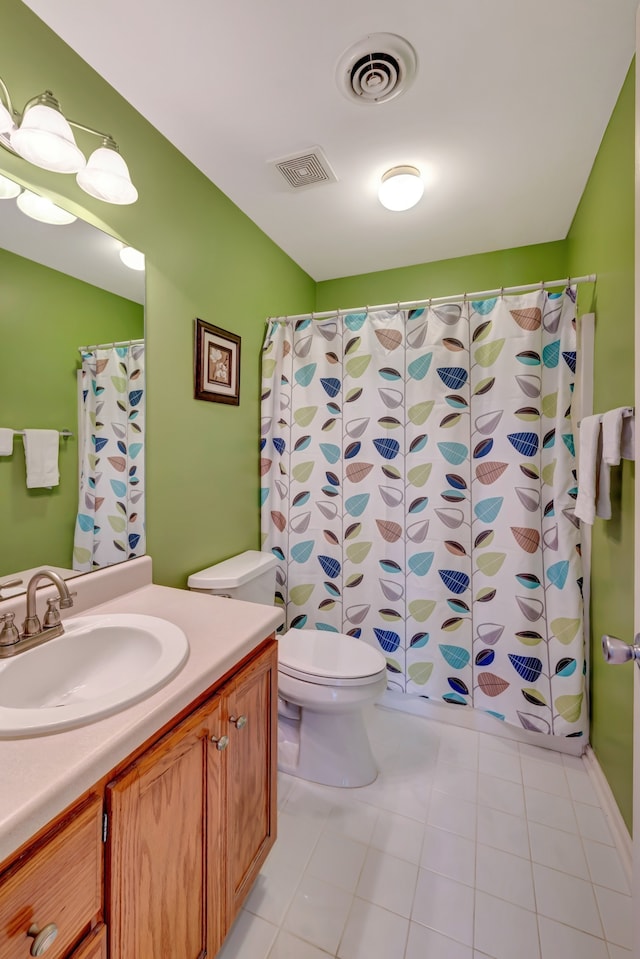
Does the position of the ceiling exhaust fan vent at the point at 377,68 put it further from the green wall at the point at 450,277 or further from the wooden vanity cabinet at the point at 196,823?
the wooden vanity cabinet at the point at 196,823

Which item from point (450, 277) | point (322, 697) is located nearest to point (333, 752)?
point (322, 697)

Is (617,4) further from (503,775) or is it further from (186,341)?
(503,775)

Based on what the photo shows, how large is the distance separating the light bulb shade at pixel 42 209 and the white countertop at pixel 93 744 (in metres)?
1.15

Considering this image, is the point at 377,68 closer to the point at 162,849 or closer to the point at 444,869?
the point at 162,849

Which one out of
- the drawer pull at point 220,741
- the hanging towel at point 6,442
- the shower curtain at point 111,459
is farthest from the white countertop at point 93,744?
the hanging towel at point 6,442

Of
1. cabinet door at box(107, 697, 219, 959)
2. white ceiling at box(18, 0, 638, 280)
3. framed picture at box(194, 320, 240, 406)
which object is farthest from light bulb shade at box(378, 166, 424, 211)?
cabinet door at box(107, 697, 219, 959)

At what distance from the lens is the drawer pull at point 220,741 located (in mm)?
885

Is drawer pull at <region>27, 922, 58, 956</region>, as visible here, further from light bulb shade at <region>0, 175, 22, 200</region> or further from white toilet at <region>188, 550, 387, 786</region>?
light bulb shade at <region>0, 175, 22, 200</region>

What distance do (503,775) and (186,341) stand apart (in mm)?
2137

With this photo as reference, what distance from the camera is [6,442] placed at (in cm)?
99

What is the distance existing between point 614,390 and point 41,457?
1789 mm

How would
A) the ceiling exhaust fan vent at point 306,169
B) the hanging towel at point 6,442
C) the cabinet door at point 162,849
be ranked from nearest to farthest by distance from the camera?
the cabinet door at point 162,849 < the hanging towel at point 6,442 < the ceiling exhaust fan vent at point 306,169

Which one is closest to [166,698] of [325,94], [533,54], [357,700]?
[357,700]

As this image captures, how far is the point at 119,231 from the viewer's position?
1318 mm
